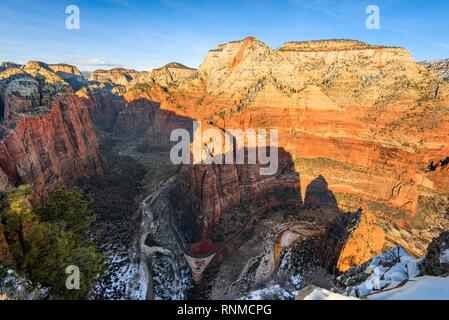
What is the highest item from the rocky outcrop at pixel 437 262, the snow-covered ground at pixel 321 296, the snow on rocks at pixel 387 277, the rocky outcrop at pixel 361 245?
the snow-covered ground at pixel 321 296

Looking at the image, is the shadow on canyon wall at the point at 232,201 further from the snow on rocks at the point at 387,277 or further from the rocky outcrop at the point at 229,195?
the snow on rocks at the point at 387,277

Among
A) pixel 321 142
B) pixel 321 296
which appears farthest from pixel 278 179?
pixel 321 296

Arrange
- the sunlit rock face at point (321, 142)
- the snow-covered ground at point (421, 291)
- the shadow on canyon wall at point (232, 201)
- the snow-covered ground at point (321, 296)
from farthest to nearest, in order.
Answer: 1. the sunlit rock face at point (321, 142)
2. the shadow on canyon wall at point (232, 201)
3. the snow-covered ground at point (421, 291)
4. the snow-covered ground at point (321, 296)

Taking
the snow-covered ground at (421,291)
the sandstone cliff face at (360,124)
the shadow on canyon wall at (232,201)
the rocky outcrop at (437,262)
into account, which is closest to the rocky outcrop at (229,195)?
the shadow on canyon wall at (232,201)

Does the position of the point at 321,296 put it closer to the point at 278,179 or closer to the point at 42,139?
the point at 278,179

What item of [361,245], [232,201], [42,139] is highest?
[42,139]

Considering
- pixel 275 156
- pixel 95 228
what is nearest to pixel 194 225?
pixel 95 228
